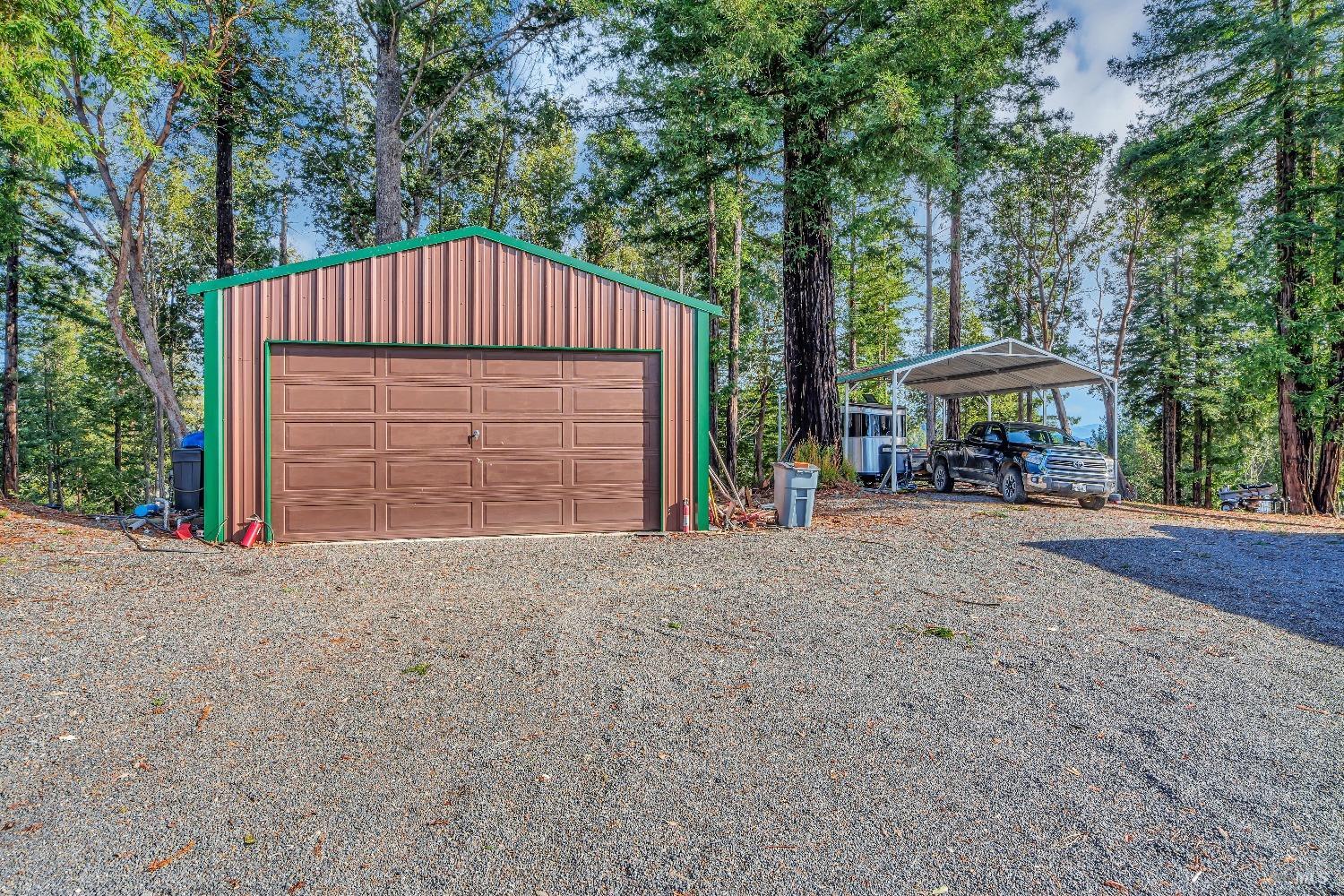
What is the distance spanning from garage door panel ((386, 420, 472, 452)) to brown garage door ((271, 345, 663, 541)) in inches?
0.4

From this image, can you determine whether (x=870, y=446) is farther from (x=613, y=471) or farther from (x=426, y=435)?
(x=426, y=435)

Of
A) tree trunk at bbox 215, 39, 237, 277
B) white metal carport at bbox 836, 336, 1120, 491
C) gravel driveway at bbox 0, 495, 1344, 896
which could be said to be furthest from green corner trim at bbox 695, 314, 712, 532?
tree trunk at bbox 215, 39, 237, 277

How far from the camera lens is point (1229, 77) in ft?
39.0

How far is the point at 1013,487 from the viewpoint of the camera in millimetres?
10719

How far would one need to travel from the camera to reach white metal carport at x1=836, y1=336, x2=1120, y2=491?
39.1ft

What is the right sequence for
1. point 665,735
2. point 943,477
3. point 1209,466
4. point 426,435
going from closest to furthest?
point 665,735, point 426,435, point 943,477, point 1209,466

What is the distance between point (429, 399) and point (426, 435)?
1.39 ft

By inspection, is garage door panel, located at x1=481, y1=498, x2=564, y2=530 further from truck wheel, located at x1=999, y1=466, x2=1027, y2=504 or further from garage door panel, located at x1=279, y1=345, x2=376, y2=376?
truck wheel, located at x1=999, y1=466, x2=1027, y2=504

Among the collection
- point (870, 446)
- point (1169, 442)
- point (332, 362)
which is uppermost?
point (332, 362)

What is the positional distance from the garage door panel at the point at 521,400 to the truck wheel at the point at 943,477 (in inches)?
351

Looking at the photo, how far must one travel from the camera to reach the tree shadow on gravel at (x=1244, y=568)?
4.52 meters

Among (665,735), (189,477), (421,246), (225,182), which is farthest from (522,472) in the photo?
(225,182)

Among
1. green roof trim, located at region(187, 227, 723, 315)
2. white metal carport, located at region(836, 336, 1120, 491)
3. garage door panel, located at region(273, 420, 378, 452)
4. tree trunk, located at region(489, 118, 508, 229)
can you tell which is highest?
tree trunk, located at region(489, 118, 508, 229)

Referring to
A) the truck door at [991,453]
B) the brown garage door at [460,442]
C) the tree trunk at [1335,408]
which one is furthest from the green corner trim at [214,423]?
the tree trunk at [1335,408]
